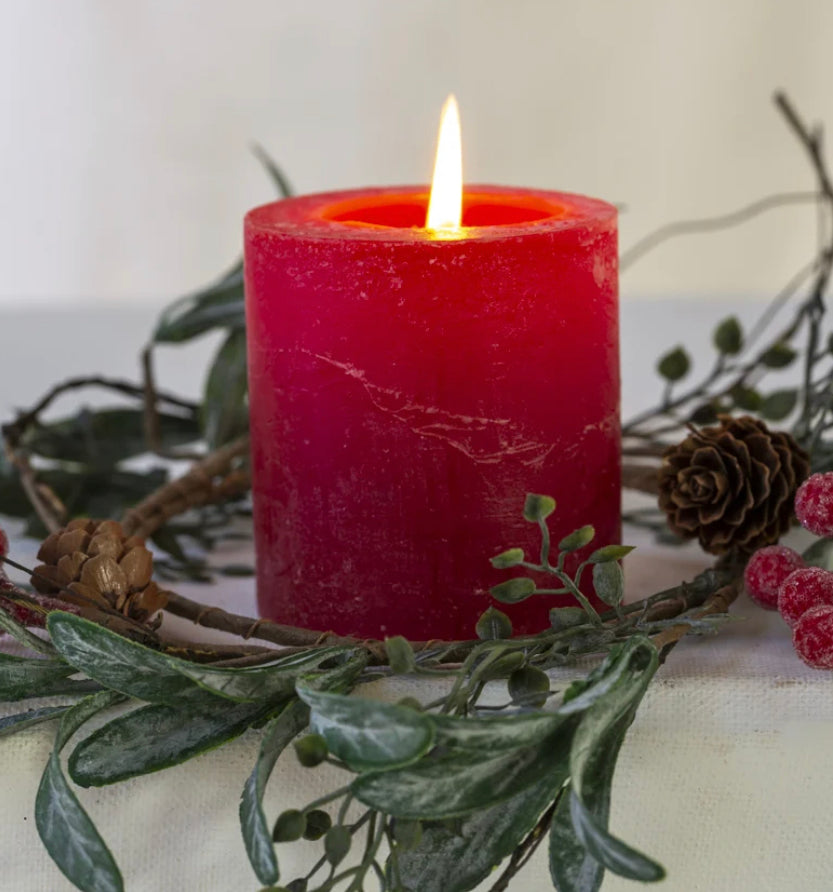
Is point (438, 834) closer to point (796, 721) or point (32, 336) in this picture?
point (796, 721)

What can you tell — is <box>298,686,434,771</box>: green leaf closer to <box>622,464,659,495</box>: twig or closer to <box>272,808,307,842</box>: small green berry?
<box>272,808,307,842</box>: small green berry

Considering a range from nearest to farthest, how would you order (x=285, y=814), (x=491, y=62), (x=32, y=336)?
(x=285, y=814) < (x=32, y=336) < (x=491, y=62)

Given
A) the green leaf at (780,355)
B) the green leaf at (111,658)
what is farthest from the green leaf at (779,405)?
the green leaf at (111,658)

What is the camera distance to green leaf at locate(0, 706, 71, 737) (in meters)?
0.40

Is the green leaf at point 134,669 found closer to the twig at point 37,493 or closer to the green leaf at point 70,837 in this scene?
the green leaf at point 70,837

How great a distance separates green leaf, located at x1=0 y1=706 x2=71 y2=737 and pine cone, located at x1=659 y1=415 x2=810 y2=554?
0.22 metres

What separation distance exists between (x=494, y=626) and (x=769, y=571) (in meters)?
0.10

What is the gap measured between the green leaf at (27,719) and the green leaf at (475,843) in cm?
11

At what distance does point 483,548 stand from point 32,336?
Result: 639 mm

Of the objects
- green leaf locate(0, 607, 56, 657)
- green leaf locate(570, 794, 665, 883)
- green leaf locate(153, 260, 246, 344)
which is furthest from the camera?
green leaf locate(153, 260, 246, 344)

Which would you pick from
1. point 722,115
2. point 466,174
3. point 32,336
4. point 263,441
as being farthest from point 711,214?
point 263,441

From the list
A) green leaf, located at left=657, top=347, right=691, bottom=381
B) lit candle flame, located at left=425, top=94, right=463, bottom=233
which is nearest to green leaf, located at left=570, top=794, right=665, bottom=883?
lit candle flame, located at left=425, top=94, right=463, bottom=233

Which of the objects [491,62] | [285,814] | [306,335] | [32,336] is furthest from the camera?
[491,62]

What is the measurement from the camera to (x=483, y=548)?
1.46 ft
